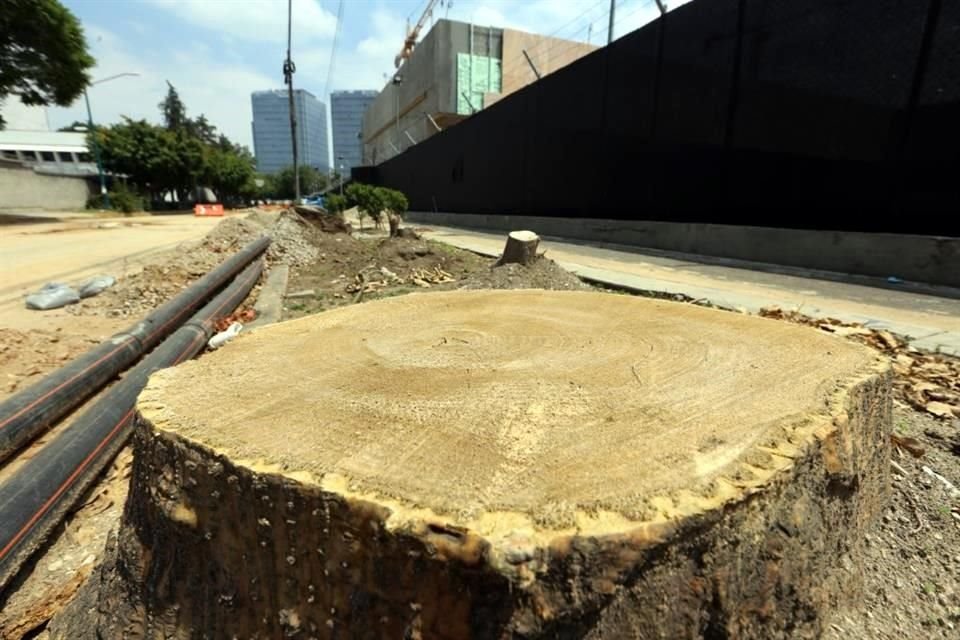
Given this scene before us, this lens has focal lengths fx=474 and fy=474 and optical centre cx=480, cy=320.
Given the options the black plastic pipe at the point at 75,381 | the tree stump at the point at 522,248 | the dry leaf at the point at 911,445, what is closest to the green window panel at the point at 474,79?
the tree stump at the point at 522,248

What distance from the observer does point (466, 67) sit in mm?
26859

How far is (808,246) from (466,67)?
2508cm

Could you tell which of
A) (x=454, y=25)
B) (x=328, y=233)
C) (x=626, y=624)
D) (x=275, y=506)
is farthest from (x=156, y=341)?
(x=454, y=25)

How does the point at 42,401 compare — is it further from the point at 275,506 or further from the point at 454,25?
the point at 454,25

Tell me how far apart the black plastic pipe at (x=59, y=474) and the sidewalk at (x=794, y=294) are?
418 centimetres

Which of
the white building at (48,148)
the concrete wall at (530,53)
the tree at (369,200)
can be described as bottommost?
the tree at (369,200)

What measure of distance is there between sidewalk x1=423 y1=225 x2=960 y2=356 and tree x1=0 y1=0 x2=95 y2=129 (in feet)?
63.4

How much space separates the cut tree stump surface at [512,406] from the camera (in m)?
0.82

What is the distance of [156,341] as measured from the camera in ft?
12.5

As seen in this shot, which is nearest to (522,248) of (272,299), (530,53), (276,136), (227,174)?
(272,299)

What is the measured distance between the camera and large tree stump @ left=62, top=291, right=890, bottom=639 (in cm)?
77

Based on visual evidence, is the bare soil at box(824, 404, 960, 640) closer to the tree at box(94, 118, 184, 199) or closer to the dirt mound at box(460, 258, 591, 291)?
the dirt mound at box(460, 258, 591, 291)

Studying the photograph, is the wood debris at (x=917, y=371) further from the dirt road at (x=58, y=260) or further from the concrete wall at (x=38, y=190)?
the concrete wall at (x=38, y=190)

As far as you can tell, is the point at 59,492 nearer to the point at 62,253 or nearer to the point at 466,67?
the point at 62,253
